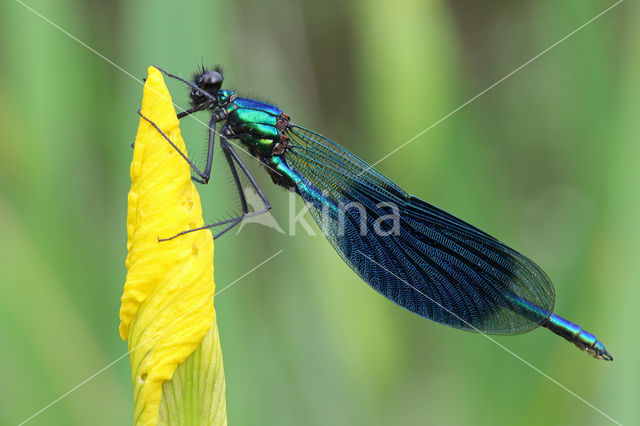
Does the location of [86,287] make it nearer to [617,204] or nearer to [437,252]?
[437,252]

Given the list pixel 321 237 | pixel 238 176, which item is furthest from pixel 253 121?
pixel 321 237

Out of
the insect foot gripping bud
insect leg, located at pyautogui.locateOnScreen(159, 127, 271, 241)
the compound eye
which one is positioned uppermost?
the compound eye

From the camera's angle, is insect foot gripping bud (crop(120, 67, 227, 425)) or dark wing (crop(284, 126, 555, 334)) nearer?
insect foot gripping bud (crop(120, 67, 227, 425))

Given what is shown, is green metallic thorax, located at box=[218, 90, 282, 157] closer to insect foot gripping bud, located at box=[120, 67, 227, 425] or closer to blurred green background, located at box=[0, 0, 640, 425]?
blurred green background, located at box=[0, 0, 640, 425]

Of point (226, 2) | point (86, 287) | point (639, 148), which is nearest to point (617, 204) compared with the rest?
point (639, 148)

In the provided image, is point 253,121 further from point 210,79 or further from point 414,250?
point 414,250

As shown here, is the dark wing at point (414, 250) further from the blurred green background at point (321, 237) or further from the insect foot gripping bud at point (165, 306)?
the insect foot gripping bud at point (165, 306)

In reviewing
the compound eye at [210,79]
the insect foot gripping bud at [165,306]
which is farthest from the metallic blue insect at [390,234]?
the insect foot gripping bud at [165,306]

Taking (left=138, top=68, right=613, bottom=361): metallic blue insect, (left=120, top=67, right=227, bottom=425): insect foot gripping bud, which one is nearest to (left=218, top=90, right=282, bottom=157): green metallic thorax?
(left=138, top=68, right=613, bottom=361): metallic blue insect

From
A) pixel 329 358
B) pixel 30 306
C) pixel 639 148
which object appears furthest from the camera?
pixel 329 358
